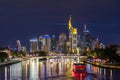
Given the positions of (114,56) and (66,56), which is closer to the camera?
(114,56)

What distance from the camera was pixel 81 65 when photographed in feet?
256

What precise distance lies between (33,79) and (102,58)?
2432 inches

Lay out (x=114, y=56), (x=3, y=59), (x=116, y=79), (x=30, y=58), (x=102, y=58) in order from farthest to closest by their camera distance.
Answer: (x=30, y=58) → (x=3, y=59) → (x=102, y=58) → (x=114, y=56) → (x=116, y=79)

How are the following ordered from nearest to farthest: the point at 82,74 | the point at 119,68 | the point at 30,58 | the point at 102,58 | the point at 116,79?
the point at 116,79, the point at 82,74, the point at 119,68, the point at 102,58, the point at 30,58

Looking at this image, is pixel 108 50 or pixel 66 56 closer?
pixel 108 50

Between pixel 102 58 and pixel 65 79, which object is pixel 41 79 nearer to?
pixel 65 79

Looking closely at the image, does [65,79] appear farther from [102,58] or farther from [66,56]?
[66,56]

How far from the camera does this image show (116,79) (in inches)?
2618

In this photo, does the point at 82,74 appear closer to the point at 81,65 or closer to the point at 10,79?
the point at 81,65

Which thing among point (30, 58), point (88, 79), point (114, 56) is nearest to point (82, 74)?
point (88, 79)

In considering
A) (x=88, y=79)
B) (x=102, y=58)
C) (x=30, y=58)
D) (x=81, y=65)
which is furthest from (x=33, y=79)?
(x=30, y=58)

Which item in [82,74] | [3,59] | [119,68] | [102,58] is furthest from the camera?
[3,59]

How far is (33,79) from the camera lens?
68062mm

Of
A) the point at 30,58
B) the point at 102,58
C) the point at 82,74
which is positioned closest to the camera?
the point at 82,74
